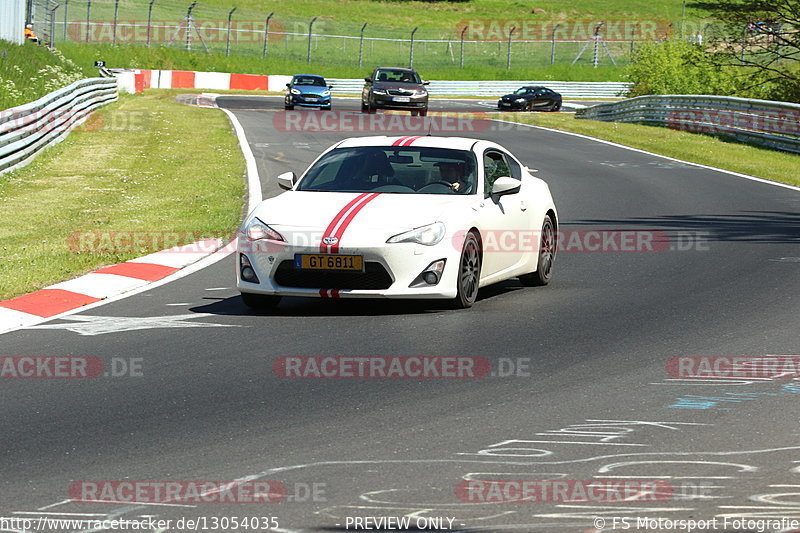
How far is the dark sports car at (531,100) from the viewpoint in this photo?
53375 millimetres

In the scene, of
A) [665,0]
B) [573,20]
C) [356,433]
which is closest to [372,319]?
[356,433]

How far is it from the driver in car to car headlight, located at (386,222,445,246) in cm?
94

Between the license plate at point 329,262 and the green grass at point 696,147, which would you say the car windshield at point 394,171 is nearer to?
the license plate at point 329,262

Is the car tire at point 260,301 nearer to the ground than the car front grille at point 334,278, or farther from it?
nearer to the ground

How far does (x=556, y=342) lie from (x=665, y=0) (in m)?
107

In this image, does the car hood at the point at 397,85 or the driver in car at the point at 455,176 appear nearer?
the driver in car at the point at 455,176

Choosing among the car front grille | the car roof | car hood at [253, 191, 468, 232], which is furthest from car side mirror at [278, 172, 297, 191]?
the car front grille

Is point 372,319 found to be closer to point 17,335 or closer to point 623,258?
point 17,335

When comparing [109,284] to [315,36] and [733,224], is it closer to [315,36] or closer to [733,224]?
[733,224]

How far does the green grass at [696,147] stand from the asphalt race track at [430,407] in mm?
13389

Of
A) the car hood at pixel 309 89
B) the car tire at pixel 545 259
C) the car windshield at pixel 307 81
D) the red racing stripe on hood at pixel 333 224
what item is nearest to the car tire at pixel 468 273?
the red racing stripe on hood at pixel 333 224

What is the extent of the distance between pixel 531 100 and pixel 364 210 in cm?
4451

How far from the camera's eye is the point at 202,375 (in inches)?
303

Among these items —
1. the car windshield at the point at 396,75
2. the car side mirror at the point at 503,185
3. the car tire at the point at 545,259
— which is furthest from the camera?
the car windshield at the point at 396,75
